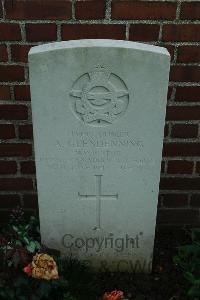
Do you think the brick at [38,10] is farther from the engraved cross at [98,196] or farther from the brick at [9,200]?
the brick at [9,200]

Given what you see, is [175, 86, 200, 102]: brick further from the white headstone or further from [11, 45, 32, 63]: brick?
[11, 45, 32, 63]: brick

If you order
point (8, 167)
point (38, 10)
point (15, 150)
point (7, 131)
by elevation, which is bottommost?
point (8, 167)

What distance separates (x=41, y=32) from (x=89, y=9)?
0.80ft

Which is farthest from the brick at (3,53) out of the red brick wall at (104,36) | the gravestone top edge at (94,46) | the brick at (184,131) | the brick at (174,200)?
the brick at (174,200)

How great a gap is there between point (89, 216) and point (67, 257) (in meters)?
0.28

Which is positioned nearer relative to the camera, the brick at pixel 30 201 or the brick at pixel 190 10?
the brick at pixel 190 10

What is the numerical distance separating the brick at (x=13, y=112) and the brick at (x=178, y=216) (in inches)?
37.5

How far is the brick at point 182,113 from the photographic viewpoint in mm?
2482

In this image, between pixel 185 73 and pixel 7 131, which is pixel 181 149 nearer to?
pixel 185 73

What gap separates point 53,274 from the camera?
2.20 m

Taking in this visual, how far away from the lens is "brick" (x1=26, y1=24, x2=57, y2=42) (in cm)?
227

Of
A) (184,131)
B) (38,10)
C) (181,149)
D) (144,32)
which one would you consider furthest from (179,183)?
(38,10)

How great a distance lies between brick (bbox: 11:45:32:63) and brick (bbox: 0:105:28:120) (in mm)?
241

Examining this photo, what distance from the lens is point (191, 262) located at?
248 cm
